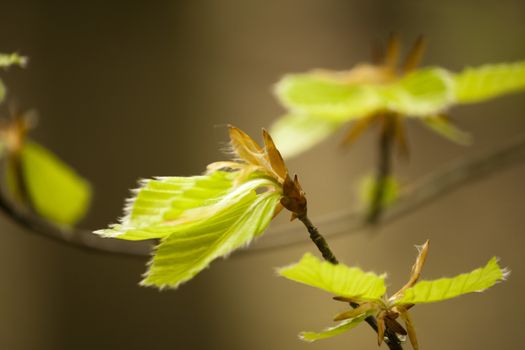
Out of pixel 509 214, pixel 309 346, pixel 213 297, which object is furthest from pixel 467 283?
pixel 213 297

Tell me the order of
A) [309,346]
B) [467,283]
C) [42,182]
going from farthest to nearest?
[309,346], [42,182], [467,283]

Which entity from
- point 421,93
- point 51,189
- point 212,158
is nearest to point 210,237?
point 421,93

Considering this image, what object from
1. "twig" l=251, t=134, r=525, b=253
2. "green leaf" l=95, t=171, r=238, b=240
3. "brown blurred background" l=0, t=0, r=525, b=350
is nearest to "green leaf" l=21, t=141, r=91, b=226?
"twig" l=251, t=134, r=525, b=253

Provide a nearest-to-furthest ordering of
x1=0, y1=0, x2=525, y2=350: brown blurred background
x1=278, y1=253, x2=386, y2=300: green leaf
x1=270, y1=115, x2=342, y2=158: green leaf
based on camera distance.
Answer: x1=278, y1=253, x2=386, y2=300: green leaf → x1=270, y1=115, x2=342, y2=158: green leaf → x1=0, y1=0, x2=525, y2=350: brown blurred background

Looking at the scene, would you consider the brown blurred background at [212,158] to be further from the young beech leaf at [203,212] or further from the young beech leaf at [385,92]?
the young beech leaf at [203,212]

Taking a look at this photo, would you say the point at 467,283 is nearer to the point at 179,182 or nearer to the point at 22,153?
the point at 179,182

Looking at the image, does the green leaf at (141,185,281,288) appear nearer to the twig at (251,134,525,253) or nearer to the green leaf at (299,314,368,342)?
the green leaf at (299,314,368,342)
